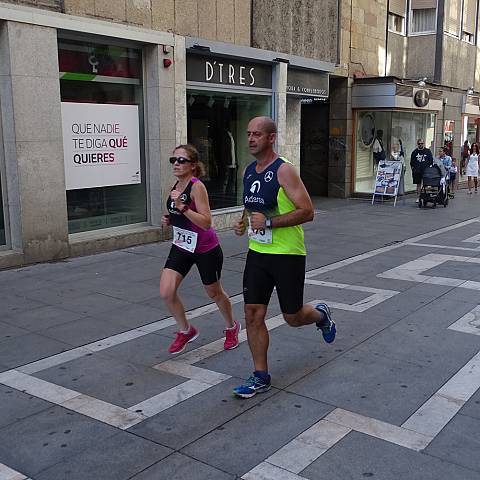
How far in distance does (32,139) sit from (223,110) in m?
4.70

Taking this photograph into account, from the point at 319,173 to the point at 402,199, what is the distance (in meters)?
2.67

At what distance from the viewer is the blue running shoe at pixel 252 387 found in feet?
13.5

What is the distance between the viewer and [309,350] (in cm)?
511

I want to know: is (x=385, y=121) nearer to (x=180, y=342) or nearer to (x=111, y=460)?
(x=180, y=342)

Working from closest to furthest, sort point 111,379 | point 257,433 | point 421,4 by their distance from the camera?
point 257,433 < point 111,379 < point 421,4

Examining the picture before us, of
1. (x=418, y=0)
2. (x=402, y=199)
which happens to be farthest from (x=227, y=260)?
(x=418, y=0)

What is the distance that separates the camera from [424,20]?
67.8 ft

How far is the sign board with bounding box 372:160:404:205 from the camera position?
16.5m

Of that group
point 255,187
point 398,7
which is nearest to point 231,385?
point 255,187

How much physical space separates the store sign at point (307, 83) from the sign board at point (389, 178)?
3.02m

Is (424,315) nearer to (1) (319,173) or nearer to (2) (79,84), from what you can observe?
(2) (79,84)

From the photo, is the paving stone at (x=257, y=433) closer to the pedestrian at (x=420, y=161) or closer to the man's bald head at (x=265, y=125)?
the man's bald head at (x=265, y=125)

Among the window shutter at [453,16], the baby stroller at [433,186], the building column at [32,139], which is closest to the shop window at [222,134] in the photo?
the building column at [32,139]

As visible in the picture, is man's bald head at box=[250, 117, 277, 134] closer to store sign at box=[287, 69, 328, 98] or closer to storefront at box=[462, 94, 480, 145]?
store sign at box=[287, 69, 328, 98]
